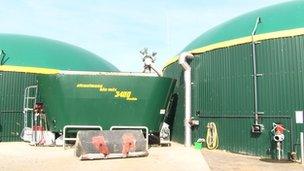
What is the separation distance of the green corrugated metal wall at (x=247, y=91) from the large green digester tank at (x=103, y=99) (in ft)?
8.10

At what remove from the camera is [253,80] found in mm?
21469

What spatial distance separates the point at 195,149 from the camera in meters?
23.9

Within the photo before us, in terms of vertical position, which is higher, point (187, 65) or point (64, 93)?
point (187, 65)

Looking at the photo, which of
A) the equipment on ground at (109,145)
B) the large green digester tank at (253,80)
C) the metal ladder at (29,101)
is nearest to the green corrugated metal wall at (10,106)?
the metal ladder at (29,101)

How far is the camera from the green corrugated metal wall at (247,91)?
787 inches

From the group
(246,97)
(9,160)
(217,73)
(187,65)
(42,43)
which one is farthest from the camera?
(42,43)

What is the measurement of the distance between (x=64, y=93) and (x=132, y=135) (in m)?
5.09

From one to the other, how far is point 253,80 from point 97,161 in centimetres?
791

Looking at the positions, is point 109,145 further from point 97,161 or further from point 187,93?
point 187,93

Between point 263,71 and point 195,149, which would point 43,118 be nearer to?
point 195,149

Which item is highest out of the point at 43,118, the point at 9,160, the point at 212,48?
the point at 212,48

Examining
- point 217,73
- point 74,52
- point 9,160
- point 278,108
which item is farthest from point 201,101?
point 74,52

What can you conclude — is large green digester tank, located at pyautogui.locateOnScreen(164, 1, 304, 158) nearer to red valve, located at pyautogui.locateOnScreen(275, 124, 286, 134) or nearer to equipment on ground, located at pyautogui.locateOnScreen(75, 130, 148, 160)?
red valve, located at pyautogui.locateOnScreen(275, 124, 286, 134)

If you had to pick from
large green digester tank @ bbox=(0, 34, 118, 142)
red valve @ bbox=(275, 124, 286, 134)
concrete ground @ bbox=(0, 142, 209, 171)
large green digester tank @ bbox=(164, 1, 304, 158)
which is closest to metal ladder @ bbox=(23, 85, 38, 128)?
large green digester tank @ bbox=(0, 34, 118, 142)
